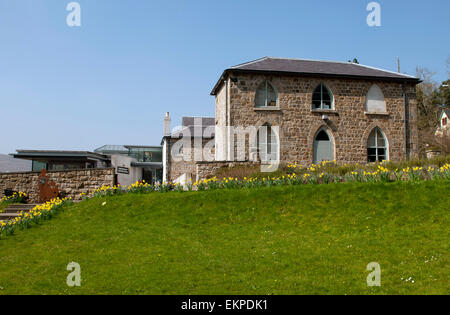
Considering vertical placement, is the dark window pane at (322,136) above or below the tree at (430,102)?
below

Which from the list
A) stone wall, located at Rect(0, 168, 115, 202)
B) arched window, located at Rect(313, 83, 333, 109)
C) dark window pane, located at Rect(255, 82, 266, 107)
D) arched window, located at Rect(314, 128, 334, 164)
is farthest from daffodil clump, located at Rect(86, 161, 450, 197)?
arched window, located at Rect(313, 83, 333, 109)

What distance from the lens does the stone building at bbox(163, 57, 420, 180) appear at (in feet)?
69.2

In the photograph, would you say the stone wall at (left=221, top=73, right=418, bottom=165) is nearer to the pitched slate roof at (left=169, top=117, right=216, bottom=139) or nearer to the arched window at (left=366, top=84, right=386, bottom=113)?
the arched window at (left=366, top=84, right=386, bottom=113)

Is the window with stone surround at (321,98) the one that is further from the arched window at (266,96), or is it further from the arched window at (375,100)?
the arched window at (266,96)

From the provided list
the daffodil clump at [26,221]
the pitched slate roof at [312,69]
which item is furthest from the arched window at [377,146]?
the daffodil clump at [26,221]

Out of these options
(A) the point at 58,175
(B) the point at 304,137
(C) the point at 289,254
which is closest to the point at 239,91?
(B) the point at 304,137

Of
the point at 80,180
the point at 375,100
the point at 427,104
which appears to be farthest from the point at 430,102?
the point at 80,180

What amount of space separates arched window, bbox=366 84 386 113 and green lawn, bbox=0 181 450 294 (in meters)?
12.0

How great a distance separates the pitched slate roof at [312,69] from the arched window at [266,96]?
0.82 m

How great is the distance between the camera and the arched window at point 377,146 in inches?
880
